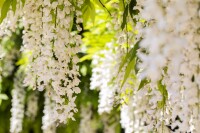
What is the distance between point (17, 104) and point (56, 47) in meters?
4.50

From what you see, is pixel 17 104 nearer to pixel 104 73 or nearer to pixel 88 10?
pixel 104 73

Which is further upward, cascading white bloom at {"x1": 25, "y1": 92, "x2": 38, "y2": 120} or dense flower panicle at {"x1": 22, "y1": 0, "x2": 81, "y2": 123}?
cascading white bloom at {"x1": 25, "y1": 92, "x2": 38, "y2": 120}

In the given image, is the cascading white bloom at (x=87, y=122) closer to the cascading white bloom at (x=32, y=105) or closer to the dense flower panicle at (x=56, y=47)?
the cascading white bloom at (x=32, y=105)

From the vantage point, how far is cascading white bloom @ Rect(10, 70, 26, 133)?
6656mm

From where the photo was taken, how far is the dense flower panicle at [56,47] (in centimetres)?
241

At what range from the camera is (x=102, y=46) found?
16.2 ft

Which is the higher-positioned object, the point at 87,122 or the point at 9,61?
the point at 9,61

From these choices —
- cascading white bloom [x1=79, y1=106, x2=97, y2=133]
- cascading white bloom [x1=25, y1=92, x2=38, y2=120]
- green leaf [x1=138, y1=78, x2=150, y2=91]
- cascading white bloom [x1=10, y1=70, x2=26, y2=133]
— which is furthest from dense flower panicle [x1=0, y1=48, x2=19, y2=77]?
green leaf [x1=138, y1=78, x2=150, y2=91]

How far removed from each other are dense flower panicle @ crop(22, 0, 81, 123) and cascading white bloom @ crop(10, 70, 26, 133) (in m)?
→ 4.10

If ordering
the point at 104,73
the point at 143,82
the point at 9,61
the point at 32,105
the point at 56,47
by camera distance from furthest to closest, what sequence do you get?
the point at 32,105 < the point at 9,61 < the point at 104,73 < the point at 56,47 < the point at 143,82

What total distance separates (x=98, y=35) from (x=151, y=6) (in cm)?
349

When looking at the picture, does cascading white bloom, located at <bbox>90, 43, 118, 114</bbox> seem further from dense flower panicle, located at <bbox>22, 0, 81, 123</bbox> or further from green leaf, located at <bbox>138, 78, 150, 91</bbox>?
green leaf, located at <bbox>138, 78, 150, 91</bbox>

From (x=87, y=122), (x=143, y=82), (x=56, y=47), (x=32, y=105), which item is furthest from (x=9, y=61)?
(x=143, y=82)

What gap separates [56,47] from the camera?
243 centimetres
